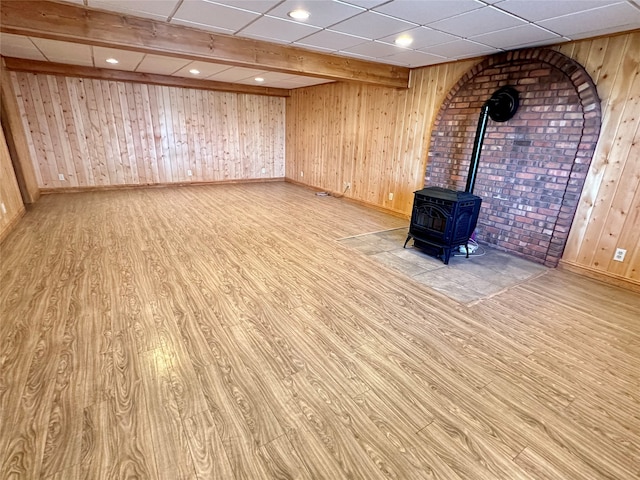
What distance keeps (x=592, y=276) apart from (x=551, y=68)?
7.62 ft

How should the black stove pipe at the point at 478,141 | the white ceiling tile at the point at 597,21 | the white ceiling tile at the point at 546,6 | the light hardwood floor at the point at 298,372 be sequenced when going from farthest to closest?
the black stove pipe at the point at 478,141 → the white ceiling tile at the point at 597,21 → the white ceiling tile at the point at 546,6 → the light hardwood floor at the point at 298,372

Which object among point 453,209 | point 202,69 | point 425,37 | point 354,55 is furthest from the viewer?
point 202,69

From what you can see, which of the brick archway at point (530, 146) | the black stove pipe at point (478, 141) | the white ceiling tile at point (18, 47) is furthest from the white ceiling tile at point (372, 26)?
the white ceiling tile at point (18, 47)

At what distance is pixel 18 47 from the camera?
427cm

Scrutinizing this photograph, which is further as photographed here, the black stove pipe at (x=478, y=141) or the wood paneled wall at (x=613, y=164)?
the black stove pipe at (x=478, y=141)

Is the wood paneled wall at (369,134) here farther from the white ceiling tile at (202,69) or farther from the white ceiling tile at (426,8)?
the white ceiling tile at (202,69)

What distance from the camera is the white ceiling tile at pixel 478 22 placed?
2.55m

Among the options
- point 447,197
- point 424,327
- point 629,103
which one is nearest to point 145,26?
point 447,197

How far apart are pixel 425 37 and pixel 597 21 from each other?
1.42 m

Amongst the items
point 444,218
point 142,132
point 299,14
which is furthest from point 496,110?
point 142,132

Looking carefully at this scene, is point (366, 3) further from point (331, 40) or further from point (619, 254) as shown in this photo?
point (619, 254)

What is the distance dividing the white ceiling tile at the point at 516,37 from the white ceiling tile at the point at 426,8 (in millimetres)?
765

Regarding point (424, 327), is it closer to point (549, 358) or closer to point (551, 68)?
point (549, 358)

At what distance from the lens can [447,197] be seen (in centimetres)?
342
